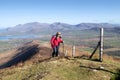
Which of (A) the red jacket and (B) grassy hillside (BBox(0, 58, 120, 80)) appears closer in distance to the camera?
(B) grassy hillside (BBox(0, 58, 120, 80))

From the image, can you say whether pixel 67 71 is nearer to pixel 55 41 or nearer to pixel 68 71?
pixel 68 71

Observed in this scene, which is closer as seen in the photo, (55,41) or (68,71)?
(68,71)

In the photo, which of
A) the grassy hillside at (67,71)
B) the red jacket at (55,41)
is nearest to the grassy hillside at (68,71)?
the grassy hillside at (67,71)

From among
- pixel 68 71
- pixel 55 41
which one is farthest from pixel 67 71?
pixel 55 41

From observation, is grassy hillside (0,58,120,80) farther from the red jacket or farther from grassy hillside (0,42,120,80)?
the red jacket

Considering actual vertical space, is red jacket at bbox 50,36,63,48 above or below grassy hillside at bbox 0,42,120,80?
above

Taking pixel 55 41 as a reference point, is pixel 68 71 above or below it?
below

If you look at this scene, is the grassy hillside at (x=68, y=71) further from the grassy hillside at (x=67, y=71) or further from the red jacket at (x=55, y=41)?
the red jacket at (x=55, y=41)

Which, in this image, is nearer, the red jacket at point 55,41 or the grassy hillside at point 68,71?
the grassy hillside at point 68,71

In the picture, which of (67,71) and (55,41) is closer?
(67,71)

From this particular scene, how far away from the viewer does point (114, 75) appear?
57.1 ft

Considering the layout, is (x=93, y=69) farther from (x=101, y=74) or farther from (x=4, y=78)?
(x=4, y=78)

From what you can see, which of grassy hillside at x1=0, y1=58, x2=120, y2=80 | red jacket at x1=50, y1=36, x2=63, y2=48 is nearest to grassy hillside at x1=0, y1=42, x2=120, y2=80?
grassy hillside at x1=0, y1=58, x2=120, y2=80

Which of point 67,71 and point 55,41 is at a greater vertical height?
point 55,41
